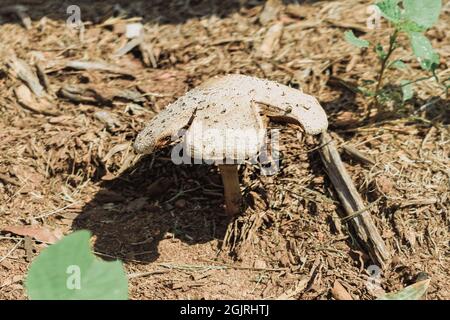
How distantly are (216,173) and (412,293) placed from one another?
3.32 feet

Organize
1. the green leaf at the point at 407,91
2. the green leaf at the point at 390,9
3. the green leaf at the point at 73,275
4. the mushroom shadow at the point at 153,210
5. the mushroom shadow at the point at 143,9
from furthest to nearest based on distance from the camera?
the mushroom shadow at the point at 143,9
the green leaf at the point at 407,91
the green leaf at the point at 390,9
the mushroom shadow at the point at 153,210
the green leaf at the point at 73,275

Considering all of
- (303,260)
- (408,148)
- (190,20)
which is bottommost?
(303,260)

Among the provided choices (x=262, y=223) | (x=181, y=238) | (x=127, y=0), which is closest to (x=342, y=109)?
(x=262, y=223)

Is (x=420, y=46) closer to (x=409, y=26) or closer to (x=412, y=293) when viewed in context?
(x=409, y=26)

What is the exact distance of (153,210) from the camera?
287cm

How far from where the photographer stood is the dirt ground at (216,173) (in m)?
2.61

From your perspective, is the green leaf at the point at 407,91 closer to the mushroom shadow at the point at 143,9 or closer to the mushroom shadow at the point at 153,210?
the mushroom shadow at the point at 153,210

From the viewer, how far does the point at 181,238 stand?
9.00 ft

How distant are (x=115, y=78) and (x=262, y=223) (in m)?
1.23

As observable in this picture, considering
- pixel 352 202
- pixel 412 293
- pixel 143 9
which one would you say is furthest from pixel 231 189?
pixel 143 9

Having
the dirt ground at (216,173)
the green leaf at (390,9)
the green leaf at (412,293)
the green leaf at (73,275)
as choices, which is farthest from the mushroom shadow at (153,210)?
the green leaf at (390,9)

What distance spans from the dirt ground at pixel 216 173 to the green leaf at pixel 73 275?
0.72 m
